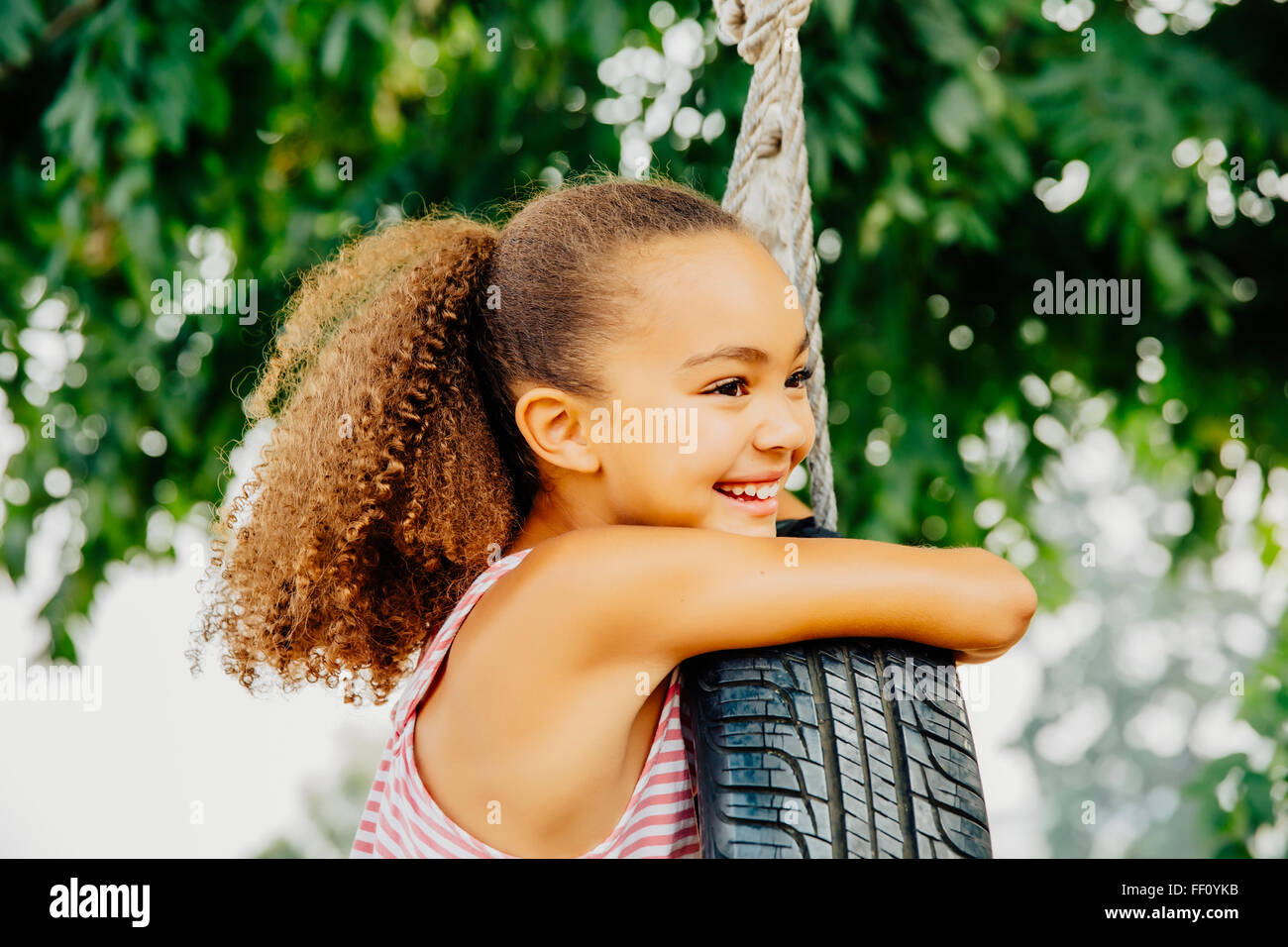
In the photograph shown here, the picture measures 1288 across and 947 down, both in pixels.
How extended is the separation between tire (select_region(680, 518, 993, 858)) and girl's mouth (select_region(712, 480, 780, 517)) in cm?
14

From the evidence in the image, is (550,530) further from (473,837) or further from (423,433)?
(473,837)

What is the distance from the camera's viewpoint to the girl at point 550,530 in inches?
34.3

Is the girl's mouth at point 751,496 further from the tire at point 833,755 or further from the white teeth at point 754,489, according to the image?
the tire at point 833,755

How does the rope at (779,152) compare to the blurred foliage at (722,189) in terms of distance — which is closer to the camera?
the rope at (779,152)

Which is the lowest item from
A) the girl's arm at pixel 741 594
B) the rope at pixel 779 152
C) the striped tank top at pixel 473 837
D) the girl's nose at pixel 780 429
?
the striped tank top at pixel 473 837

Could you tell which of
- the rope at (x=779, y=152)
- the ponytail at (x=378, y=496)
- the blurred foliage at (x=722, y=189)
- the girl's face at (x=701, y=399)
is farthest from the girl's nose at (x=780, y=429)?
the blurred foliage at (x=722, y=189)

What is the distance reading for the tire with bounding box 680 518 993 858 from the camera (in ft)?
2.68

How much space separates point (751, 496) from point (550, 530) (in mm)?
212

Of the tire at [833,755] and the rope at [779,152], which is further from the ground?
the rope at [779,152]

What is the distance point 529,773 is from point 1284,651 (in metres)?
1.73

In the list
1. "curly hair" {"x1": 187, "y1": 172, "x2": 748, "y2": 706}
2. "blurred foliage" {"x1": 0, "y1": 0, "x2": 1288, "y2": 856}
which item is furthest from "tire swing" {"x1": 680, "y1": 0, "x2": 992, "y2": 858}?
"blurred foliage" {"x1": 0, "y1": 0, "x2": 1288, "y2": 856}

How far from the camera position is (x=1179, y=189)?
5.45ft
